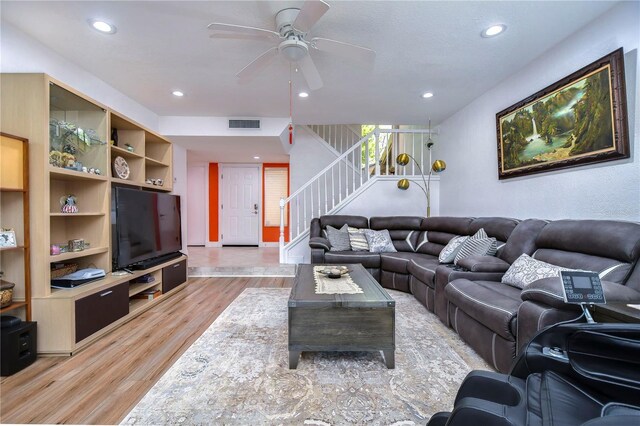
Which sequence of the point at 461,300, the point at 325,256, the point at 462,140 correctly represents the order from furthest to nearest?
the point at 462,140 → the point at 325,256 → the point at 461,300

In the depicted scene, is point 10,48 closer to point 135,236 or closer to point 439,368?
point 135,236

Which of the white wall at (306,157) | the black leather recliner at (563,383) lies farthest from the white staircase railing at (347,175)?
the black leather recliner at (563,383)

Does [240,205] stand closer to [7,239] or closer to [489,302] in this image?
[7,239]

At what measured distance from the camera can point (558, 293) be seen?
4.74 ft

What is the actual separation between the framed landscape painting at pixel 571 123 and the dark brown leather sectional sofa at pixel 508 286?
59cm

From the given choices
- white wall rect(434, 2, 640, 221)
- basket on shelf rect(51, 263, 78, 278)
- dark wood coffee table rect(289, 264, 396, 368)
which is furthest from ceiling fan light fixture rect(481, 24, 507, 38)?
basket on shelf rect(51, 263, 78, 278)

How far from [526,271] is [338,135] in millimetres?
4659

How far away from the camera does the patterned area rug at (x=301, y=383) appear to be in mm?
1435

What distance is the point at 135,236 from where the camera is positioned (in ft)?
9.75

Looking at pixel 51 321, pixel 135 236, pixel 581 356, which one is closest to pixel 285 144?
pixel 135 236

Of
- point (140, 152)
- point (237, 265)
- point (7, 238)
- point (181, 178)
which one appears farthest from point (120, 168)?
point (237, 265)

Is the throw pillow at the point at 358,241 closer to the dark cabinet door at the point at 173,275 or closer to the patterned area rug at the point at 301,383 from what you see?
the patterned area rug at the point at 301,383

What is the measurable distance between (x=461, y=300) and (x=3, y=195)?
357cm

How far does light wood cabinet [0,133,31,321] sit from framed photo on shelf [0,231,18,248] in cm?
3
